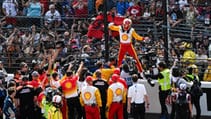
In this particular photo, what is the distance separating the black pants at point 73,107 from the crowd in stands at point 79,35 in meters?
1.12

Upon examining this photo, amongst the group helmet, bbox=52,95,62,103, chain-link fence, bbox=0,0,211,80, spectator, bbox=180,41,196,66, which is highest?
chain-link fence, bbox=0,0,211,80

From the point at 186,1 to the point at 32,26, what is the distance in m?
4.95

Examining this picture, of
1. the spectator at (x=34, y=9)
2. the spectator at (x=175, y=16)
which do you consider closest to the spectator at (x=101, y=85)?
the spectator at (x=175, y=16)

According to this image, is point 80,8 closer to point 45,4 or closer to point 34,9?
point 45,4

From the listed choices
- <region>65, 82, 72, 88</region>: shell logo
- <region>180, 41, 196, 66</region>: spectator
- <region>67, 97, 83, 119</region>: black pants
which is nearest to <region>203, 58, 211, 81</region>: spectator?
<region>180, 41, 196, 66</region>: spectator

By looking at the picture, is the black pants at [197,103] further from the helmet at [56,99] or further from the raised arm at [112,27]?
the helmet at [56,99]

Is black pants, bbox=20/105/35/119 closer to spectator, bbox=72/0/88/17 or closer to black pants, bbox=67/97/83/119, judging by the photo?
black pants, bbox=67/97/83/119

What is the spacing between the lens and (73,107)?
19.0 metres

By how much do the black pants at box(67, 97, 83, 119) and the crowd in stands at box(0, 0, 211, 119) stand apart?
112cm

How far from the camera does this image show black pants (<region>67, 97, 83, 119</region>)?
61.8ft

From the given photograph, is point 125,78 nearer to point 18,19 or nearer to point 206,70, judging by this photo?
point 206,70

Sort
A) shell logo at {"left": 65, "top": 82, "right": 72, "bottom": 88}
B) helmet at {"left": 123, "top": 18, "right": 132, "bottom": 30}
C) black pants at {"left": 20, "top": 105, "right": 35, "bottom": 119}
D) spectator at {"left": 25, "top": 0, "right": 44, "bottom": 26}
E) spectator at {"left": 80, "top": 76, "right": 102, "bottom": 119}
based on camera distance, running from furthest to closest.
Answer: spectator at {"left": 25, "top": 0, "right": 44, "bottom": 26}, helmet at {"left": 123, "top": 18, "right": 132, "bottom": 30}, shell logo at {"left": 65, "top": 82, "right": 72, "bottom": 88}, black pants at {"left": 20, "top": 105, "right": 35, "bottom": 119}, spectator at {"left": 80, "top": 76, "right": 102, "bottom": 119}

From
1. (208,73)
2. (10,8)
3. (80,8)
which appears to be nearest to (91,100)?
(208,73)

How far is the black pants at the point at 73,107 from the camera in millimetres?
18844
